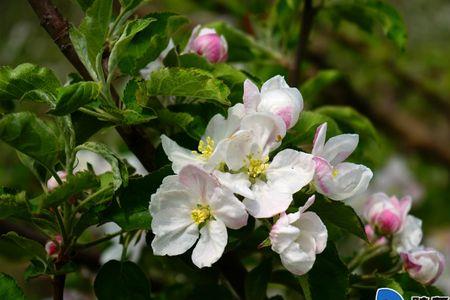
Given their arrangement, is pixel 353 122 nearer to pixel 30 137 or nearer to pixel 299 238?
pixel 299 238

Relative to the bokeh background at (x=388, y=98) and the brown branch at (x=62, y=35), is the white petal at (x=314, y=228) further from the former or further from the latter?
the bokeh background at (x=388, y=98)

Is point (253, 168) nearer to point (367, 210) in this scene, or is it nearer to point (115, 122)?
point (115, 122)

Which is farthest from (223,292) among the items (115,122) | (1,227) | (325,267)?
(1,227)

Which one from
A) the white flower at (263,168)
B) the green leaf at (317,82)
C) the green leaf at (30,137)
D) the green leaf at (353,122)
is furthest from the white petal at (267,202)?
the green leaf at (317,82)

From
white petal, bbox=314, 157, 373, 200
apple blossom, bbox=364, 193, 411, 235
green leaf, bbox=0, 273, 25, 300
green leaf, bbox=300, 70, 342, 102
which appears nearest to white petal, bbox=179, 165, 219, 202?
white petal, bbox=314, 157, 373, 200

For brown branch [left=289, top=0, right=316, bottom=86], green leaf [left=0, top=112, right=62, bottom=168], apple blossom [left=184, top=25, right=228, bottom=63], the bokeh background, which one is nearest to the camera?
green leaf [left=0, top=112, right=62, bottom=168]

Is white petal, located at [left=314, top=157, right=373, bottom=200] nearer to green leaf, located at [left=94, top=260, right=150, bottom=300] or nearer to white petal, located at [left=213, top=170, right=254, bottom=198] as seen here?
white petal, located at [left=213, top=170, right=254, bottom=198]
